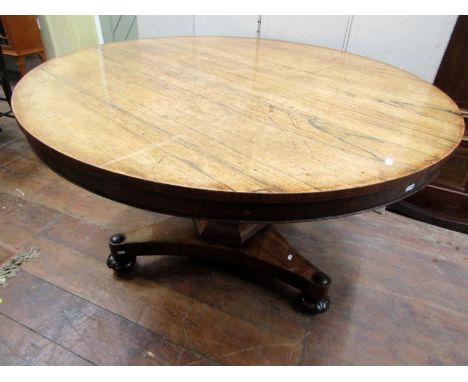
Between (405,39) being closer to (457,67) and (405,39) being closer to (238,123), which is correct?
(457,67)

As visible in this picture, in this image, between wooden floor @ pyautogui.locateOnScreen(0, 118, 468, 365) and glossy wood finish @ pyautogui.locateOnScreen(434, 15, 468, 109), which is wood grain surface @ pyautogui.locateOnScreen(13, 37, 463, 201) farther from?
wooden floor @ pyautogui.locateOnScreen(0, 118, 468, 365)

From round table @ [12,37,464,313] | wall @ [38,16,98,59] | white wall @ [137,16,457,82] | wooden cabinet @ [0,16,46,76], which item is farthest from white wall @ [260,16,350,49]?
wooden cabinet @ [0,16,46,76]

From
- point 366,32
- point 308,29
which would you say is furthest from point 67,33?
point 366,32

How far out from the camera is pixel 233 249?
112 centimetres

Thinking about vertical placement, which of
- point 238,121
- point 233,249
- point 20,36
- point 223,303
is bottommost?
point 223,303

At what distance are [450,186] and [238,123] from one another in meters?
1.28

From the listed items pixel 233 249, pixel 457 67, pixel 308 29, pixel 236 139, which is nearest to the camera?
pixel 236 139

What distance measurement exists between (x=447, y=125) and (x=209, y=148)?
0.55 m

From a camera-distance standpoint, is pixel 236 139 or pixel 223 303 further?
pixel 223 303

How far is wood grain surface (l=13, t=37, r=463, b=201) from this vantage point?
55 centimetres

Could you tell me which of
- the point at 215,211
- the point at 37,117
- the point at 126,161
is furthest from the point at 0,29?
the point at 215,211

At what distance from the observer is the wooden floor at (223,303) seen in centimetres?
98

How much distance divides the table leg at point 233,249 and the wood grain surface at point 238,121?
47 centimetres

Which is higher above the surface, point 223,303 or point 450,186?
point 450,186
